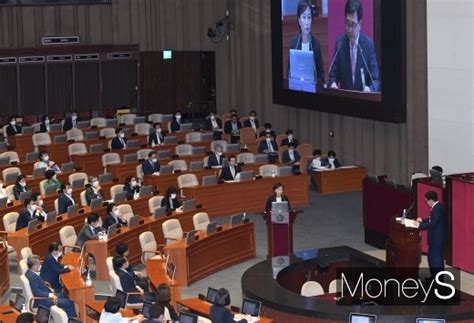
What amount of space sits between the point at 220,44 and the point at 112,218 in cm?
1534

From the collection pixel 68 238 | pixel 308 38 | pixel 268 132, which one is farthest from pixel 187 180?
pixel 308 38

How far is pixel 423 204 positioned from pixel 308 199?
6173 mm

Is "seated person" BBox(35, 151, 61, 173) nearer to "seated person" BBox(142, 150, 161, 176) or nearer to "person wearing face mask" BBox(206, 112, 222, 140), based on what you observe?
"seated person" BBox(142, 150, 161, 176)

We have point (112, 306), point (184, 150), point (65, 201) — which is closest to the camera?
point (112, 306)

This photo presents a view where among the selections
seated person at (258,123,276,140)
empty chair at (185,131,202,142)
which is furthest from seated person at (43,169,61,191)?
seated person at (258,123,276,140)

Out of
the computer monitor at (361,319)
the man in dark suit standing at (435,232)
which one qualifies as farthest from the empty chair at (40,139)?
the computer monitor at (361,319)

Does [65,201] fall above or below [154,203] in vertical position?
above

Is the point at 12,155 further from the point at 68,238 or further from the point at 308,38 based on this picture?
the point at 308,38

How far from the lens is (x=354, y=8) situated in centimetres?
2662

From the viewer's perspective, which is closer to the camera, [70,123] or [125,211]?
[125,211]

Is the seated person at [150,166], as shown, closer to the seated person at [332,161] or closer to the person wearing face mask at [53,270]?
the seated person at [332,161]

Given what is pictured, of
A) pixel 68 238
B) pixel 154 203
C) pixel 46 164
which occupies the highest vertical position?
pixel 46 164

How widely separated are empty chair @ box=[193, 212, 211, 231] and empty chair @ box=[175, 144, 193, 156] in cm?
698

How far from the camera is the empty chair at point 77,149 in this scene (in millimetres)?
27969
